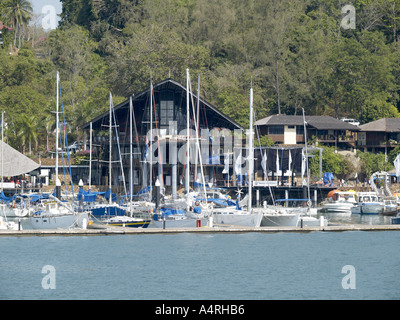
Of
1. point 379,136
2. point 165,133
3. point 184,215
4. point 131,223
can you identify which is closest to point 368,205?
point 165,133

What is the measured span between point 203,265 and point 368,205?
4090 cm

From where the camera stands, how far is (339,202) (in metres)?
95.2

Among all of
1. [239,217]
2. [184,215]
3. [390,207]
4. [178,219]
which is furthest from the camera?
[390,207]

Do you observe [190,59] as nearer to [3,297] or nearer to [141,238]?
[141,238]

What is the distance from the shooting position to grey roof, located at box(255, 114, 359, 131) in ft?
380

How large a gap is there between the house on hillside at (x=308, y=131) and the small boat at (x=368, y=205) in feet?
79.4

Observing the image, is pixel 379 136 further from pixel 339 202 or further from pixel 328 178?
pixel 339 202

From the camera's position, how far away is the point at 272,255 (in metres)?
57.6

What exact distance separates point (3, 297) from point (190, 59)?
238 feet

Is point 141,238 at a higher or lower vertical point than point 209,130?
lower

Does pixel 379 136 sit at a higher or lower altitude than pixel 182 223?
higher

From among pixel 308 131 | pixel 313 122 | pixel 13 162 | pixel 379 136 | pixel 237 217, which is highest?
pixel 313 122

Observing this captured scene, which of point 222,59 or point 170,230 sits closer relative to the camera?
point 170,230
